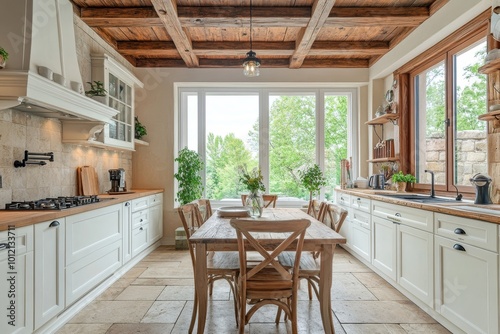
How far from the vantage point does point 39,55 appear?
2.30m

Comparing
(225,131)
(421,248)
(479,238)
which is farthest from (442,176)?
(225,131)

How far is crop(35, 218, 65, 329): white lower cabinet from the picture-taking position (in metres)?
1.96

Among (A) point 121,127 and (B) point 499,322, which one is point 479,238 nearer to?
(B) point 499,322

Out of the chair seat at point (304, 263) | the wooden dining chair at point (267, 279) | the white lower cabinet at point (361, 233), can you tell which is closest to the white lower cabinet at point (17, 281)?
the wooden dining chair at point (267, 279)

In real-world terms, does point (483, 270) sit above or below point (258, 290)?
above

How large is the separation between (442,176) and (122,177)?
3793mm

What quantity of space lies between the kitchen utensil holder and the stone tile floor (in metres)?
1.31

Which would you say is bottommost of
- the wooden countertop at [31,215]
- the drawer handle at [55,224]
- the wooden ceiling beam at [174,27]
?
the drawer handle at [55,224]

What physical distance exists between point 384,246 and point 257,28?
115 inches

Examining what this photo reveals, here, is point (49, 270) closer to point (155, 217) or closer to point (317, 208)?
point (317, 208)

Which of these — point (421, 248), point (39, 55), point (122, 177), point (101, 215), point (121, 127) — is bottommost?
point (421, 248)

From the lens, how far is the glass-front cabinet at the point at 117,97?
137 inches

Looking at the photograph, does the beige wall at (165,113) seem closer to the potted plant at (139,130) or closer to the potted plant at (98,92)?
the potted plant at (139,130)

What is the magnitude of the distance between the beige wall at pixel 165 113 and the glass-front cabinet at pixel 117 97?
0.37 meters
